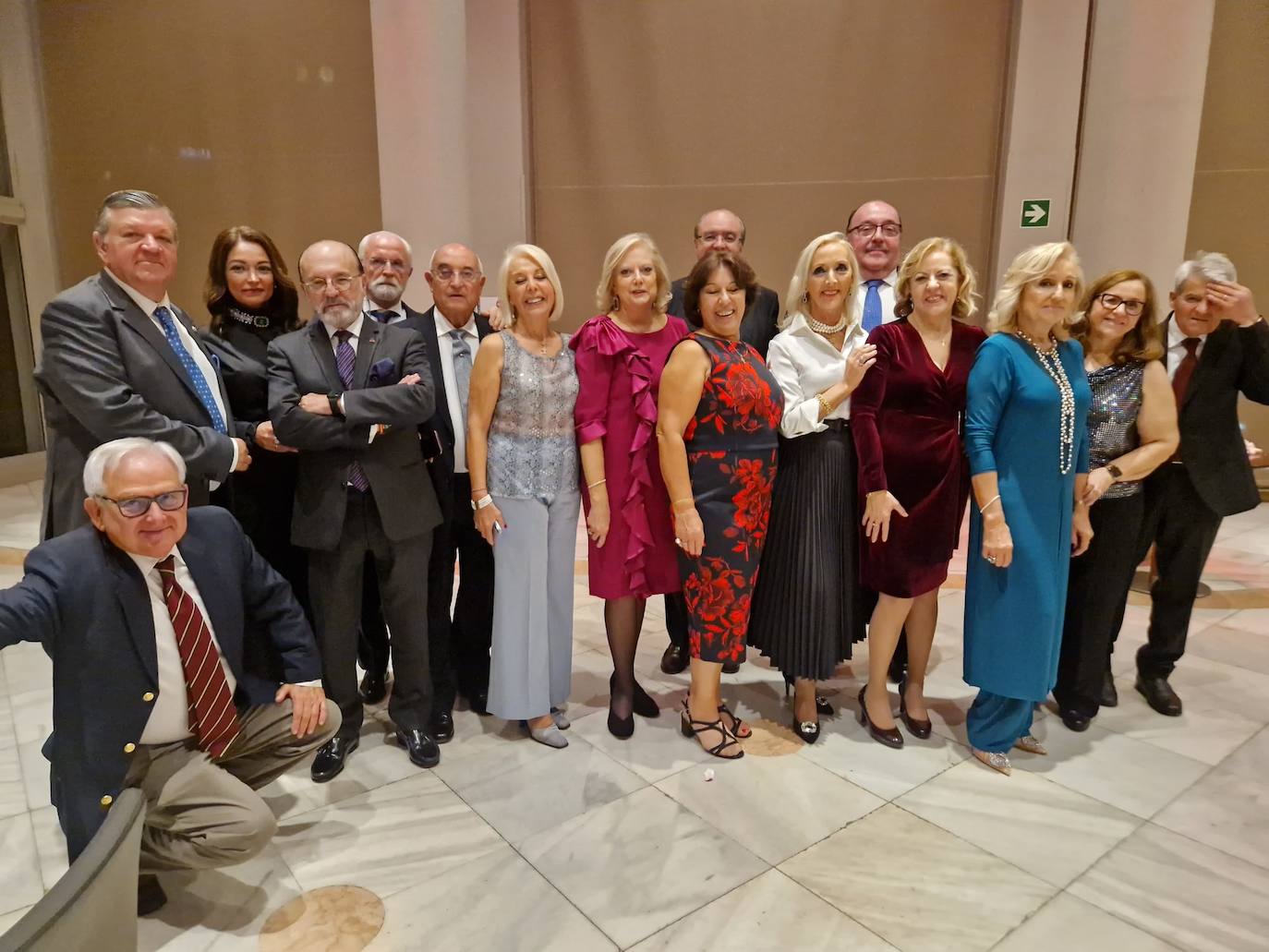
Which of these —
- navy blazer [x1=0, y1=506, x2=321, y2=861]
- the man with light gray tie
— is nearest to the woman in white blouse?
the man with light gray tie

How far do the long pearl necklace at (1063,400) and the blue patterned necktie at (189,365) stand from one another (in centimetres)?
259

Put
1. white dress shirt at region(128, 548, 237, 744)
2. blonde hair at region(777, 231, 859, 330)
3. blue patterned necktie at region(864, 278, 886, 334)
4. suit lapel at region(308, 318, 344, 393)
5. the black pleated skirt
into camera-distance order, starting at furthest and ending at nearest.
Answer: blue patterned necktie at region(864, 278, 886, 334) → the black pleated skirt → blonde hair at region(777, 231, 859, 330) → suit lapel at region(308, 318, 344, 393) → white dress shirt at region(128, 548, 237, 744)

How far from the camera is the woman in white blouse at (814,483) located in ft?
9.34

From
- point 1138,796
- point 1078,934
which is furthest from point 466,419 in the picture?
point 1138,796

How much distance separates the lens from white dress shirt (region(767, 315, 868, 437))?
9.48 feet

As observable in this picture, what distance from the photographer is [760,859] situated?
244 centimetres

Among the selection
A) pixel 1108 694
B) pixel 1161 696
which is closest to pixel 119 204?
pixel 1108 694

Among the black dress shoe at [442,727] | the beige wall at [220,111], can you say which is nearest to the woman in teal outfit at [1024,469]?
the black dress shoe at [442,727]

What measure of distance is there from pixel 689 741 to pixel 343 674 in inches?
49.9

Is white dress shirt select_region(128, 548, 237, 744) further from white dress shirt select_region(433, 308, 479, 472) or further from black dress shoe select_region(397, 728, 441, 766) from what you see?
white dress shirt select_region(433, 308, 479, 472)

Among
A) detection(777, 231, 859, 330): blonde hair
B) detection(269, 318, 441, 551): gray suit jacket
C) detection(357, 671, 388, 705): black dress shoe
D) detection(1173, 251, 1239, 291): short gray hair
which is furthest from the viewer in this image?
detection(357, 671, 388, 705): black dress shoe

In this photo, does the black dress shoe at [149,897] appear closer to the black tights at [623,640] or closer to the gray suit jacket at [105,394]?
the gray suit jacket at [105,394]

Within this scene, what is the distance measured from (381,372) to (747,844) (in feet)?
6.12

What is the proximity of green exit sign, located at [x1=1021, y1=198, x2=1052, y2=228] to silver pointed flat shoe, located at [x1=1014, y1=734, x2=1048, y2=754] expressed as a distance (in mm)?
5058
